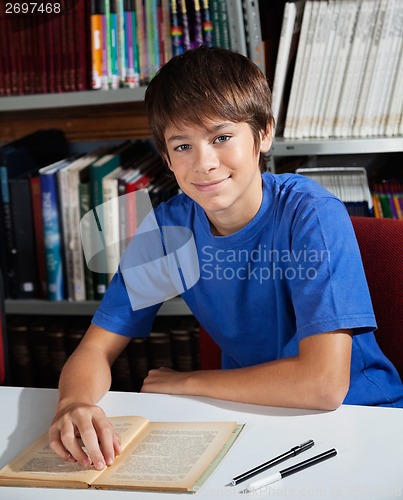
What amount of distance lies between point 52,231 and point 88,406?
1029 mm

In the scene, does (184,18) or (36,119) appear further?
(36,119)

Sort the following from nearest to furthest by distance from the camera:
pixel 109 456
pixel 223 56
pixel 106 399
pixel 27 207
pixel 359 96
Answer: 1. pixel 109 456
2. pixel 106 399
3. pixel 223 56
4. pixel 359 96
5. pixel 27 207

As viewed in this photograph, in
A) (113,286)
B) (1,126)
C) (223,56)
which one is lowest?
(113,286)

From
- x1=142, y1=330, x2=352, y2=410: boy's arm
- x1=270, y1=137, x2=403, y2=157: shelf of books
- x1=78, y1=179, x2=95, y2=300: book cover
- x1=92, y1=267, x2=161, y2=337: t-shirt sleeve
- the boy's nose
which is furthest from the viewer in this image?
x1=78, y1=179, x2=95, y2=300: book cover

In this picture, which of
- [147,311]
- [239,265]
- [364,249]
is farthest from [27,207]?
[364,249]

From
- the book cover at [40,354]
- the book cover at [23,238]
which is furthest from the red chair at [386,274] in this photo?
the book cover at [40,354]

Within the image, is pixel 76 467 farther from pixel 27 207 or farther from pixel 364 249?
pixel 27 207

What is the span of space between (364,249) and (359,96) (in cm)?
62

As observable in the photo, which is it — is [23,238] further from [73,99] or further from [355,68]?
[355,68]

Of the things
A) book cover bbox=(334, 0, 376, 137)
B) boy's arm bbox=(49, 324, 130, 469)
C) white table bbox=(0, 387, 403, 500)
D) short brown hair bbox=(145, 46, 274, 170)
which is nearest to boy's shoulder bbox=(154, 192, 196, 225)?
short brown hair bbox=(145, 46, 274, 170)

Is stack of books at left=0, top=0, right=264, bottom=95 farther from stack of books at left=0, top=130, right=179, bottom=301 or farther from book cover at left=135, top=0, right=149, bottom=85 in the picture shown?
stack of books at left=0, top=130, right=179, bottom=301

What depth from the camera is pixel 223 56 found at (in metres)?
Result: 1.28

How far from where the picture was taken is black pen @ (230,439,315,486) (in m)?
0.85

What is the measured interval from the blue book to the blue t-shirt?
0.67 meters
